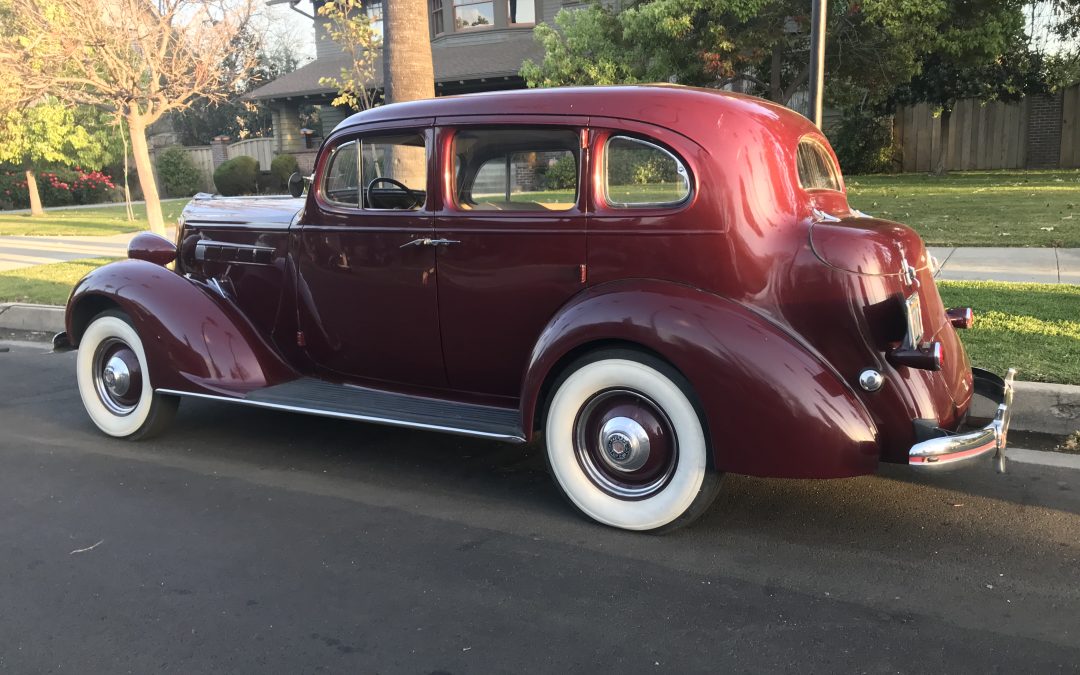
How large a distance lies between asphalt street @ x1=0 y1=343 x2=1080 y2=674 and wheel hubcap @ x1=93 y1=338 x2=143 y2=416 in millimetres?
461

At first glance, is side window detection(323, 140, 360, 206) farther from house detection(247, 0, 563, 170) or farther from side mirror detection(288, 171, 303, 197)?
house detection(247, 0, 563, 170)

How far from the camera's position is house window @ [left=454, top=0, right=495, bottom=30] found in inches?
945

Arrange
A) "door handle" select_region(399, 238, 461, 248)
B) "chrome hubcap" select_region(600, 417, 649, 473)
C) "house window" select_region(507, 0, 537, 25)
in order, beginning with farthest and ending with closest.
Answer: "house window" select_region(507, 0, 537, 25) → "door handle" select_region(399, 238, 461, 248) → "chrome hubcap" select_region(600, 417, 649, 473)

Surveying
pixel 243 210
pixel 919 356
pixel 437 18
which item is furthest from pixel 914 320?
pixel 437 18

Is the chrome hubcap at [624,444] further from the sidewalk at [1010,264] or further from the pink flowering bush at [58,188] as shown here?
the pink flowering bush at [58,188]

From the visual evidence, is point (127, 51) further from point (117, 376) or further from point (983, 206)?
point (983, 206)

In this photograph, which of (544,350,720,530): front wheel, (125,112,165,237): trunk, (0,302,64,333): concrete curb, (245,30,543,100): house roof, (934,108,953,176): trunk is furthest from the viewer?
(245,30,543,100): house roof

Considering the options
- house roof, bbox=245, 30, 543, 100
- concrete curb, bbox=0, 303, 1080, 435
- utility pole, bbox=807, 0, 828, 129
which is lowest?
concrete curb, bbox=0, 303, 1080, 435

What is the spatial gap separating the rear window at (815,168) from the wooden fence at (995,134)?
20.0 metres

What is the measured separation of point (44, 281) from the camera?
10.2 meters

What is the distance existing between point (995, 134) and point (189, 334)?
23143 mm

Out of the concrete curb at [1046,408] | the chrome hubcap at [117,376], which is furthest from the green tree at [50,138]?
the concrete curb at [1046,408]

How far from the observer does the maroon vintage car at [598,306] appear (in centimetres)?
322

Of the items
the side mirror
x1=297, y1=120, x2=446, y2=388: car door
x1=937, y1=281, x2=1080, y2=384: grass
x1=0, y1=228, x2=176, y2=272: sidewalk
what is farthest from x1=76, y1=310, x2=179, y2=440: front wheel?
x1=0, y1=228, x2=176, y2=272: sidewalk
